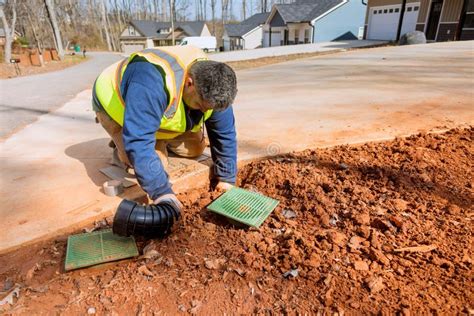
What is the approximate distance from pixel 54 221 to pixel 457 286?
210 centimetres

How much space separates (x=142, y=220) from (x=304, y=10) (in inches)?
1274

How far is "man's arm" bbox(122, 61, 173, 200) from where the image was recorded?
1.70 meters

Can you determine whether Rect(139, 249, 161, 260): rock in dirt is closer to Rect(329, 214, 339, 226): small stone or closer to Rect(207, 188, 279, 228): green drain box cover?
Rect(207, 188, 279, 228): green drain box cover

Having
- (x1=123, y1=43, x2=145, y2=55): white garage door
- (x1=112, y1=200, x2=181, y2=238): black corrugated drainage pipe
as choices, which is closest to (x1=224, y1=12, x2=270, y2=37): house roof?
(x1=123, y1=43, x2=145, y2=55): white garage door

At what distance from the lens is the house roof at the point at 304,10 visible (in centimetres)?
2797

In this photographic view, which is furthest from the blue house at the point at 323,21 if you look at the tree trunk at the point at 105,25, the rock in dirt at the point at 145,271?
the rock in dirt at the point at 145,271

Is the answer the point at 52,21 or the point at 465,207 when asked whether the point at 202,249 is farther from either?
the point at 52,21

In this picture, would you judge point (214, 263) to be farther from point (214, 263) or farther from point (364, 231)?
point (364, 231)

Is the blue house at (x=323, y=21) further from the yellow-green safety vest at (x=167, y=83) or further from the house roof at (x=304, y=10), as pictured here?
the yellow-green safety vest at (x=167, y=83)

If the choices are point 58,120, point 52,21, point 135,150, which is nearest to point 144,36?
point 52,21

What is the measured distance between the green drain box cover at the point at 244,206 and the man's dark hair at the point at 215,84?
586mm

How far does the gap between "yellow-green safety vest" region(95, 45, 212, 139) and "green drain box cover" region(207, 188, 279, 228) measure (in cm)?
59

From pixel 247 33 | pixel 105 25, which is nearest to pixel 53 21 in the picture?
pixel 105 25

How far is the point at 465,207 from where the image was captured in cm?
181
